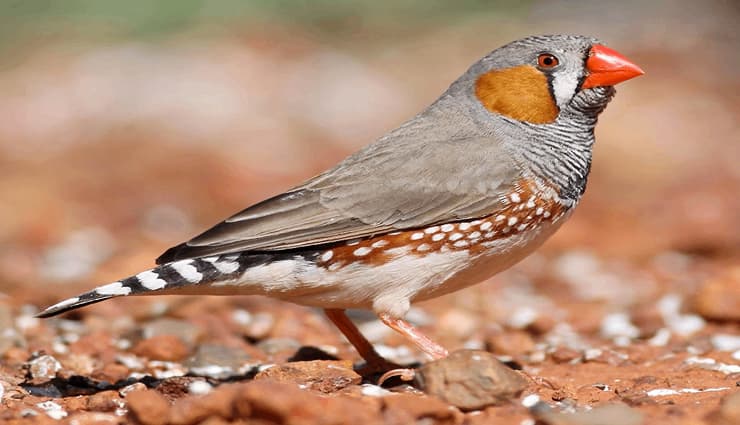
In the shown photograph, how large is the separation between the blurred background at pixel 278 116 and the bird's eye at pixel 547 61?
268 centimetres

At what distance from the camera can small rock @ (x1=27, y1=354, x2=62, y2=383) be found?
4.98 m

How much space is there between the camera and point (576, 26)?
51.9ft

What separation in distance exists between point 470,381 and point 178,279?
1385 millimetres

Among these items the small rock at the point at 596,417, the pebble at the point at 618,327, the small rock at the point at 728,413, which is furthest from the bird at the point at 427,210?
the pebble at the point at 618,327

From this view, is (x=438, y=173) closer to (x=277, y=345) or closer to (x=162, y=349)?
(x=277, y=345)

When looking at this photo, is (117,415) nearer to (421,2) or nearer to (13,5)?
(13,5)

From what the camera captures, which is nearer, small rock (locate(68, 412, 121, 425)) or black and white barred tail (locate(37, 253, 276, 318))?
small rock (locate(68, 412, 121, 425))

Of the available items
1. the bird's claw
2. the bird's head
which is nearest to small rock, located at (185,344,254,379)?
the bird's claw

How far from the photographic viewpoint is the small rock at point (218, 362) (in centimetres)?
537

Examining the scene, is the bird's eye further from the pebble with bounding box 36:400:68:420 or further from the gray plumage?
the pebble with bounding box 36:400:68:420

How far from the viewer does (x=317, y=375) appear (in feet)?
15.4

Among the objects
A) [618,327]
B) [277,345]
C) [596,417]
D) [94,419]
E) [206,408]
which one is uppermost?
[206,408]

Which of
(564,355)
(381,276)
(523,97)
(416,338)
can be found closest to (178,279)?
(381,276)

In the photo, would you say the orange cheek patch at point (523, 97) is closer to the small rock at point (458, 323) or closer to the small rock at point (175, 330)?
the small rock at point (458, 323)
